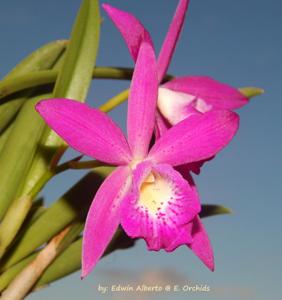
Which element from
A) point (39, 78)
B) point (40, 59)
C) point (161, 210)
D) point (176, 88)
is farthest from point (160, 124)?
point (40, 59)

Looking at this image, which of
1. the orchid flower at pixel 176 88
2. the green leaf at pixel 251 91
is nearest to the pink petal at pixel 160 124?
the orchid flower at pixel 176 88

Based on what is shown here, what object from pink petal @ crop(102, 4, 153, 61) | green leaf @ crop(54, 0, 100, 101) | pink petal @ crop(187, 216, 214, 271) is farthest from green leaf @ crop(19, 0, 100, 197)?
pink petal @ crop(187, 216, 214, 271)

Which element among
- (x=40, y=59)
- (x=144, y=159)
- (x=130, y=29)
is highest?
(x=130, y=29)

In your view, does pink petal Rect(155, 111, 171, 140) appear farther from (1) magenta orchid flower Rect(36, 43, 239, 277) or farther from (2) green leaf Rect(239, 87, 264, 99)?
(2) green leaf Rect(239, 87, 264, 99)

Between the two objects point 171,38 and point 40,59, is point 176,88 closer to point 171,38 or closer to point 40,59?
point 171,38

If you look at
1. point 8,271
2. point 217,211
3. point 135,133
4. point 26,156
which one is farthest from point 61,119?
point 217,211

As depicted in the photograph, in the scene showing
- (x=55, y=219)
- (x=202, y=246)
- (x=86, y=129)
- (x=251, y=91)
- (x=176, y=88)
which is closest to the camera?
(x=86, y=129)
